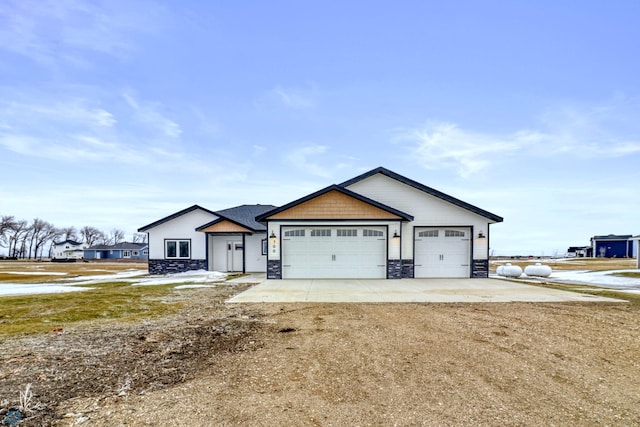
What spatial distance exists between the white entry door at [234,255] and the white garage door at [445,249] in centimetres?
1079

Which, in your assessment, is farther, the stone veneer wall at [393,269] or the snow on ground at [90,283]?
the stone veneer wall at [393,269]

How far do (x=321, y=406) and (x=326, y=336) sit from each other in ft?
8.86

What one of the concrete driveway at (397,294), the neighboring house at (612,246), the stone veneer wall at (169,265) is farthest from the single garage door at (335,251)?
the neighboring house at (612,246)

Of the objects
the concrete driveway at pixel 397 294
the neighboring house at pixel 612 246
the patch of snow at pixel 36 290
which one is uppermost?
the concrete driveway at pixel 397 294

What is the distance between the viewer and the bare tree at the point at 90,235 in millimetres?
93375

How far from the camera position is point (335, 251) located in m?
16.6

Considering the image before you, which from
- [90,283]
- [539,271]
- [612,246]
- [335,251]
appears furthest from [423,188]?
[612,246]

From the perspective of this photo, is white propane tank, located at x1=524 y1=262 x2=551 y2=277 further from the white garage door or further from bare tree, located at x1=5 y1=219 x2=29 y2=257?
bare tree, located at x1=5 y1=219 x2=29 y2=257

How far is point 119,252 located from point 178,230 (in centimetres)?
5260

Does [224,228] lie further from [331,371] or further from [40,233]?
[40,233]

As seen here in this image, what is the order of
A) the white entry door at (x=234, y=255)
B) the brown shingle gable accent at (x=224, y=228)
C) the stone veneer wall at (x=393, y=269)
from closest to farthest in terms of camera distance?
the stone veneer wall at (x=393, y=269), the brown shingle gable accent at (x=224, y=228), the white entry door at (x=234, y=255)

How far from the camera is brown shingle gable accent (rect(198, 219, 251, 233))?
68.6ft

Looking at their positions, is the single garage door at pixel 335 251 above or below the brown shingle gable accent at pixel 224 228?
below

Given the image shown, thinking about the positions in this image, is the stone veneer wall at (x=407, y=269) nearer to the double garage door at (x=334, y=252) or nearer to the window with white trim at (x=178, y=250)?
the double garage door at (x=334, y=252)
